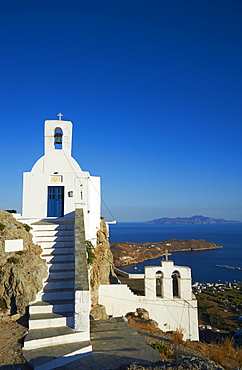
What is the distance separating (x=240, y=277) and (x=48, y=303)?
194 ft

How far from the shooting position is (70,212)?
13.2 m

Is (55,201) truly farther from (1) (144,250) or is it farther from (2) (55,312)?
(1) (144,250)

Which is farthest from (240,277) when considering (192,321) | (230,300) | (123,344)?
(123,344)

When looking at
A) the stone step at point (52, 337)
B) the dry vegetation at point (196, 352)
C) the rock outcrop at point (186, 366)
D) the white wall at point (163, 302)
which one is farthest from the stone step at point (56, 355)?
the white wall at point (163, 302)

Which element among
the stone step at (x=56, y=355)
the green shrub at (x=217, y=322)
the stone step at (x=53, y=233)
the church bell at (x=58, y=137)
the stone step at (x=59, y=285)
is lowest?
A: the green shrub at (x=217, y=322)

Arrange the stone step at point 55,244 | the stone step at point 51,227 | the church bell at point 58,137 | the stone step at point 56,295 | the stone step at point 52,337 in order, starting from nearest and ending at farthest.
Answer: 1. the stone step at point 52,337
2. the stone step at point 56,295
3. the stone step at point 55,244
4. the stone step at point 51,227
5. the church bell at point 58,137

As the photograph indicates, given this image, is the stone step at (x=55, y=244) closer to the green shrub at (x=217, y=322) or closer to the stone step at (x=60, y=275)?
the stone step at (x=60, y=275)

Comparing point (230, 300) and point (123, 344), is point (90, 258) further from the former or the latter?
point (230, 300)

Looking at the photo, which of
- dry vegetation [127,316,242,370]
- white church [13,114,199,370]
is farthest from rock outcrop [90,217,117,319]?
dry vegetation [127,316,242,370]

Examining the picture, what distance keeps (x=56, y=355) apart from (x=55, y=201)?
29.1ft

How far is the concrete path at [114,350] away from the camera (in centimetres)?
519

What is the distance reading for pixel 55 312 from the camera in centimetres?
698

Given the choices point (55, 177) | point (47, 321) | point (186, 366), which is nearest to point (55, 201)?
point (55, 177)

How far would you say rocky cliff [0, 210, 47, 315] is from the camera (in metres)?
7.31
